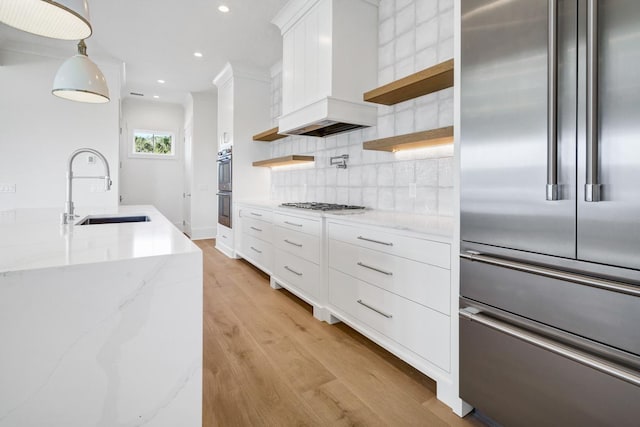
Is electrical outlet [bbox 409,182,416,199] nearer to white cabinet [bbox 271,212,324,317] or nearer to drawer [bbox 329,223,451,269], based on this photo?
drawer [bbox 329,223,451,269]

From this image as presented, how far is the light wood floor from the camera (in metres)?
1.48

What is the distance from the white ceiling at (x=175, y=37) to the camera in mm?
3197

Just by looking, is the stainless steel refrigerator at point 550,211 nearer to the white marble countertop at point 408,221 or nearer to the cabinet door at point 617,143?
the cabinet door at point 617,143

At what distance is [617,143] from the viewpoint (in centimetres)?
96

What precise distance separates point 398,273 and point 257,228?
2.30m

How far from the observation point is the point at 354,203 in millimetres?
3039

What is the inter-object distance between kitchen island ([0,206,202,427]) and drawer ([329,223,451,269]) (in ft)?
3.67

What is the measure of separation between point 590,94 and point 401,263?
109cm

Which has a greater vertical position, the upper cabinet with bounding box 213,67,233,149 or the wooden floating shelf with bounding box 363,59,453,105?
the upper cabinet with bounding box 213,67,233,149

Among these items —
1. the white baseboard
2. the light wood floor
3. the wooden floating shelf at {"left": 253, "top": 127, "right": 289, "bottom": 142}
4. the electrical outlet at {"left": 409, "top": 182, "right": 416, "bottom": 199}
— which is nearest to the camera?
the light wood floor

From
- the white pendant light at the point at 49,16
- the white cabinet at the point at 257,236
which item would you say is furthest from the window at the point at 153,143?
the white pendant light at the point at 49,16

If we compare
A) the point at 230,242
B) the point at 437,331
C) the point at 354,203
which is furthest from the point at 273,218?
the point at 437,331

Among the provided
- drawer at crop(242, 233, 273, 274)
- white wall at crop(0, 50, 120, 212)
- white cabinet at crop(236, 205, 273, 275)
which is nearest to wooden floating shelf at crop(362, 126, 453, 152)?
white cabinet at crop(236, 205, 273, 275)

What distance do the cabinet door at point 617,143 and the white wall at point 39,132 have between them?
4621 mm
